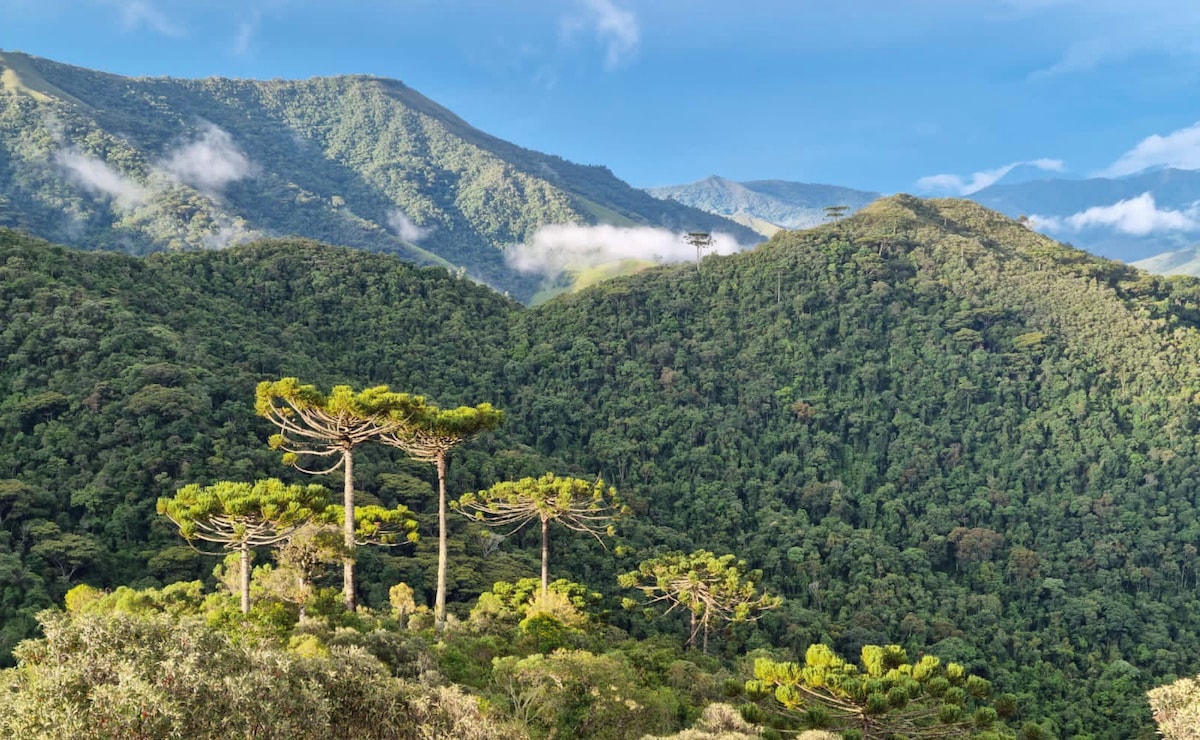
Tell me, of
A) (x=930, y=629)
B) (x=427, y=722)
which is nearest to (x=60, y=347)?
(x=427, y=722)

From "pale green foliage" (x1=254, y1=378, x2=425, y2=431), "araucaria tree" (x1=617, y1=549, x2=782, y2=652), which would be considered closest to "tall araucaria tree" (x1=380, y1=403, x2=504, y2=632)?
"pale green foliage" (x1=254, y1=378, x2=425, y2=431)

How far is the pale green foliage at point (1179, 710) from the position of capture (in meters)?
20.4

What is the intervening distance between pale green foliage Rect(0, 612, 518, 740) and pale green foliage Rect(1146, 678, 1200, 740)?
61.7ft

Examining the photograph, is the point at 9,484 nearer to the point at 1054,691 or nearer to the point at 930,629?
the point at 930,629

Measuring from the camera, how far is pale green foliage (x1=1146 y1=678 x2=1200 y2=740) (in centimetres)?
2042

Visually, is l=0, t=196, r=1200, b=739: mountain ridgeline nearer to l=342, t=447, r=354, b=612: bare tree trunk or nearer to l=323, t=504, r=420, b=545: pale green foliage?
l=323, t=504, r=420, b=545: pale green foliage

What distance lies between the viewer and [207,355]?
2389 inches

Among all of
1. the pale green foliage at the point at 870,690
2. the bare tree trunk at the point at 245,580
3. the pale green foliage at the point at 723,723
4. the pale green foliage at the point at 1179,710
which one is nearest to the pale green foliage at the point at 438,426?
the bare tree trunk at the point at 245,580

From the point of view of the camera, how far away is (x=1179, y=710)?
21406mm

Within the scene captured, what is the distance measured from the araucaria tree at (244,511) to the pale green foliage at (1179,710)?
24.4m

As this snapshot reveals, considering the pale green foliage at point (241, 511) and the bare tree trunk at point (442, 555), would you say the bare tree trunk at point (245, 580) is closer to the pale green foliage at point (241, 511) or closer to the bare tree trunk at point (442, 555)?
the pale green foliage at point (241, 511)

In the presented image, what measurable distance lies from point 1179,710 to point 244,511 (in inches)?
1027

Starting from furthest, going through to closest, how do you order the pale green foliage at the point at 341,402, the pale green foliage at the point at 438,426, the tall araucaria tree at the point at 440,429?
the tall araucaria tree at the point at 440,429 → the pale green foliage at the point at 438,426 → the pale green foliage at the point at 341,402

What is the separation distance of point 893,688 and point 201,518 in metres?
17.9
